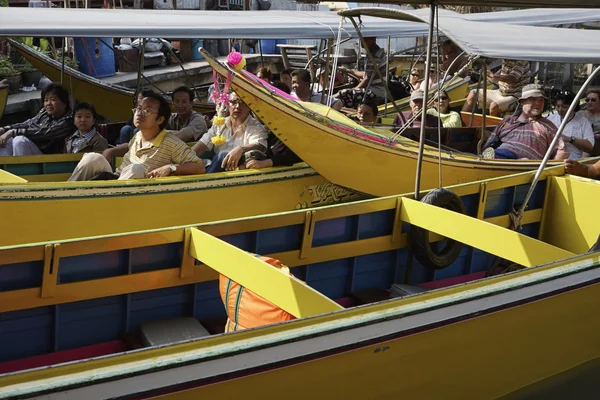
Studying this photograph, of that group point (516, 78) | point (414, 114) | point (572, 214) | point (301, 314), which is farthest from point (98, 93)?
point (301, 314)

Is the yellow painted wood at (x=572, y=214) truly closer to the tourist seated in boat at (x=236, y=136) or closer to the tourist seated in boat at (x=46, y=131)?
the tourist seated in boat at (x=236, y=136)

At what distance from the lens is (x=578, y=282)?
3902 mm

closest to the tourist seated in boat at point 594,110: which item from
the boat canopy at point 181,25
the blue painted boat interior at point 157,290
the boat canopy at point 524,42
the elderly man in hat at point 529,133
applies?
the elderly man in hat at point 529,133

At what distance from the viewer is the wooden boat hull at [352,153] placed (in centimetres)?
561

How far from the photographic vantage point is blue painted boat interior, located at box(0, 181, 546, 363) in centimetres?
357

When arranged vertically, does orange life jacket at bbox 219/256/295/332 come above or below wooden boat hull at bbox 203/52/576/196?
below

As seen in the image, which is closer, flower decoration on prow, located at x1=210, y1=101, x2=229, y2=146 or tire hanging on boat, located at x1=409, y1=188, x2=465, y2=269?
tire hanging on boat, located at x1=409, y1=188, x2=465, y2=269

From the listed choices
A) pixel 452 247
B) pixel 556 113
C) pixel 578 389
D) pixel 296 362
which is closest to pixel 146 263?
pixel 296 362

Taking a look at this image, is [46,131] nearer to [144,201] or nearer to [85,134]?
[85,134]

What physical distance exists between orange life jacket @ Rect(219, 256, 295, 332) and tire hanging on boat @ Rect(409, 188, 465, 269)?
138cm

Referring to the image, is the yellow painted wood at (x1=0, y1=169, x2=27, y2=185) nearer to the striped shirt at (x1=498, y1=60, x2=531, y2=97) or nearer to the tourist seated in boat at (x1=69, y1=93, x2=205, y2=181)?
the tourist seated in boat at (x1=69, y1=93, x2=205, y2=181)

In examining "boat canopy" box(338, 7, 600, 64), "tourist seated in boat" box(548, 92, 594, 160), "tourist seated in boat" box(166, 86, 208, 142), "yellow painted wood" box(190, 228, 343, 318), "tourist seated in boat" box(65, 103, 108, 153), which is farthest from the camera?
"tourist seated in boat" box(548, 92, 594, 160)

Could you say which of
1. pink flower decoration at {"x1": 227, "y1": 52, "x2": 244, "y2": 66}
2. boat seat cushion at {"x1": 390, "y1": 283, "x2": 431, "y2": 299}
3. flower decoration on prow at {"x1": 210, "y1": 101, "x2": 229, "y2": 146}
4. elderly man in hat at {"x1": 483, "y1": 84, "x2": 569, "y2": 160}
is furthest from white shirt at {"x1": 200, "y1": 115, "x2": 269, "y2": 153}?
elderly man in hat at {"x1": 483, "y1": 84, "x2": 569, "y2": 160}

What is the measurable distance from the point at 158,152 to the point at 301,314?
2602 mm
